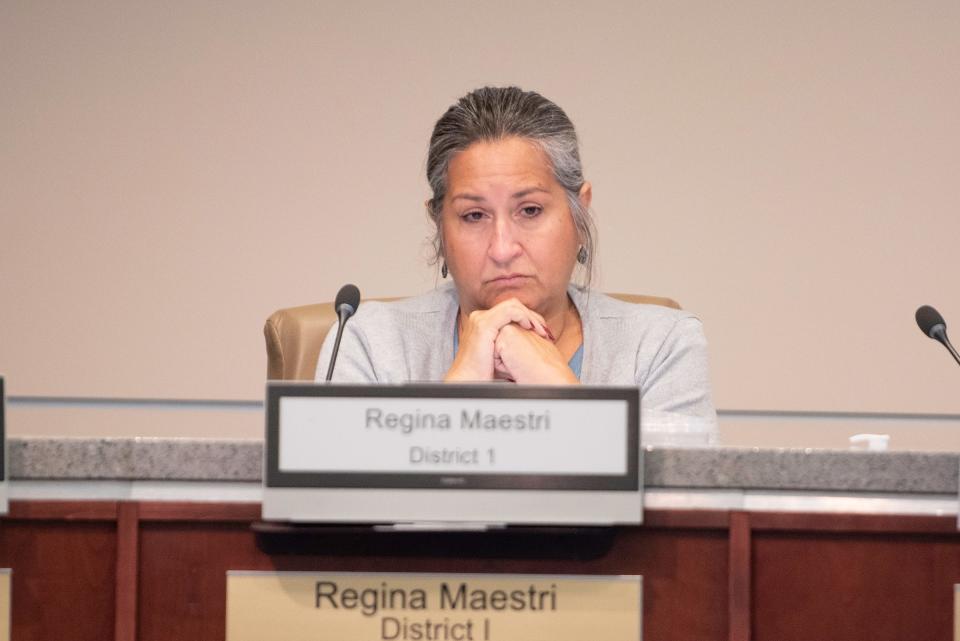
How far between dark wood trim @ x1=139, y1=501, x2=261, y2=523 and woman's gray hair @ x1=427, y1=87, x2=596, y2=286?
41.8 inches

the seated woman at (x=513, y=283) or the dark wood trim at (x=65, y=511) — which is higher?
the seated woman at (x=513, y=283)

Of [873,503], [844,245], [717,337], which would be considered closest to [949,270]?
[844,245]

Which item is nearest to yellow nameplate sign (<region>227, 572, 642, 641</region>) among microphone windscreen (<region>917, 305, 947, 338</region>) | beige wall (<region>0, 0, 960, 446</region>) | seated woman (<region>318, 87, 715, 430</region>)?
microphone windscreen (<region>917, 305, 947, 338</region>)

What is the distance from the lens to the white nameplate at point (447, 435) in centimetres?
85

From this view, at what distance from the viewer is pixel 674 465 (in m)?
0.89

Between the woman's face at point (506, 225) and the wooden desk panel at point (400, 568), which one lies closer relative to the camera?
the wooden desk panel at point (400, 568)

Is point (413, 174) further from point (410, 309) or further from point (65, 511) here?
point (65, 511)

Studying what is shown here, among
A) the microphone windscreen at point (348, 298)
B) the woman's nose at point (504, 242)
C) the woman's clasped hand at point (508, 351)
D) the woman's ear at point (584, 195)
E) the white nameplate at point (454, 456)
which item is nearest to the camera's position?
the white nameplate at point (454, 456)

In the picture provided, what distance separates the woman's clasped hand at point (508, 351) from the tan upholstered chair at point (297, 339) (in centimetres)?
35

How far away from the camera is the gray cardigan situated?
1.85m

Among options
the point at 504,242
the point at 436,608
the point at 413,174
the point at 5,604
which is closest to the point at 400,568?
the point at 436,608

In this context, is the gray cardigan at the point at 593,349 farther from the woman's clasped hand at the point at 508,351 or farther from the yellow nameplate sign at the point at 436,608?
the yellow nameplate sign at the point at 436,608


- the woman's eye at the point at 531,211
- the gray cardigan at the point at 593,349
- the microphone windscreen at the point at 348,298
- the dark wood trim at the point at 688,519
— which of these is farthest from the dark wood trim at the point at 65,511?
the woman's eye at the point at 531,211

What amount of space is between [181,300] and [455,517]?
2016mm
